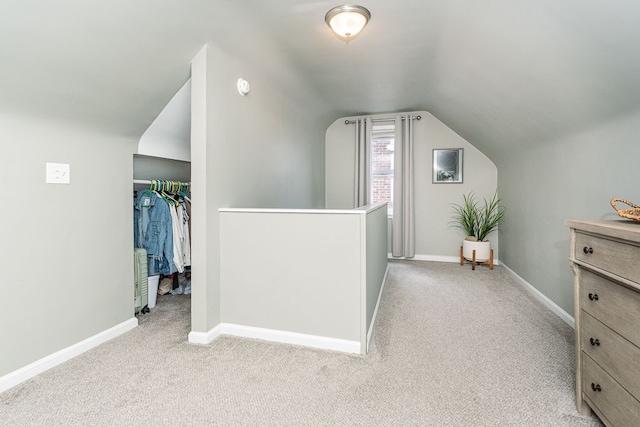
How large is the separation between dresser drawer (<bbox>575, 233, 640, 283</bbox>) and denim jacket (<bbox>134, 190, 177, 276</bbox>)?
2741mm

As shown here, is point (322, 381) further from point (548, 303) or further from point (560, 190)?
point (560, 190)

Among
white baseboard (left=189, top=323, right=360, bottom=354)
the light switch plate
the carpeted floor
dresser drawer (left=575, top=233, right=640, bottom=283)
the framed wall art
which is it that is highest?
the framed wall art

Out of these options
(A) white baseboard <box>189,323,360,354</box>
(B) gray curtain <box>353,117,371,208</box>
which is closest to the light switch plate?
(A) white baseboard <box>189,323,360,354</box>

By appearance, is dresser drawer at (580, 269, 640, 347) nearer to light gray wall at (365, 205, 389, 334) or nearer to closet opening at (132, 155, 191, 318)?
light gray wall at (365, 205, 389, 334)

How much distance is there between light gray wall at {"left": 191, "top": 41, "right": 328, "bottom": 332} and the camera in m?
2.03

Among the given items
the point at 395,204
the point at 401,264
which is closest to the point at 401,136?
the point at 395,204

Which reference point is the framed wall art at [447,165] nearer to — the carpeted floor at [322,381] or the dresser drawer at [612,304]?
the carpeted floor at [322,381]

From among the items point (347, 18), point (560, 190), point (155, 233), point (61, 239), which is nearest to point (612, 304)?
point (560, 190)

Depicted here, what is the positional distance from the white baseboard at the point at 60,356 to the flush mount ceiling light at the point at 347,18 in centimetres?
255

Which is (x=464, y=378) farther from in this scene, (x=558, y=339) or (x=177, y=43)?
(x=177, y=43)

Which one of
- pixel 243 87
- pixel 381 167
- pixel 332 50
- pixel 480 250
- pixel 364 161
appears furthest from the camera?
pixel 381 167

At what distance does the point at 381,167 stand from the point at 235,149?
310 centimetres

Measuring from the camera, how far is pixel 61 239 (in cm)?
180

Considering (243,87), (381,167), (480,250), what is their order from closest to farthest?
(243,87), (480,250), (381,167)
